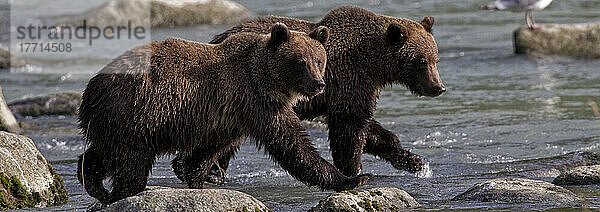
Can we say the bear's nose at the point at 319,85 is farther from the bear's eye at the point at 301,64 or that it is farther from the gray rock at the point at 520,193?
the gray rock at the point at 520,193

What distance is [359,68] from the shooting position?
27.4 ft

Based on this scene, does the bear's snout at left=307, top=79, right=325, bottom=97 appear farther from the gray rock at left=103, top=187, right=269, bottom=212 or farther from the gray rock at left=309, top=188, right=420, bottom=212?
the gray rock at left=103, top=187, right=269, bottom=212

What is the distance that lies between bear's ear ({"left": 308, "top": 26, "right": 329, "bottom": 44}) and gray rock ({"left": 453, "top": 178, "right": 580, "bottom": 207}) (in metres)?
1.56

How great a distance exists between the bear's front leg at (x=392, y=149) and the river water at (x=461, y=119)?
0.13 metres

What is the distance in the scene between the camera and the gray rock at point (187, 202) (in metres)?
6.41

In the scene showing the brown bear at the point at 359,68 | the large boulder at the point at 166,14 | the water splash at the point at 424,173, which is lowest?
the large boulder at the point at 166,14

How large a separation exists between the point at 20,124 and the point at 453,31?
973 centimetres

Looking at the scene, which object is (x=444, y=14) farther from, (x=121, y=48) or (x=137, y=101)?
(x=137, y=101)

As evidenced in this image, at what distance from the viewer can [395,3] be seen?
912 inches

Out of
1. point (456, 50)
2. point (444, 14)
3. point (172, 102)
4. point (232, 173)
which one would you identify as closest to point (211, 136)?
point (172, 102)

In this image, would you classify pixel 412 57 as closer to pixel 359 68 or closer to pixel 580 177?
pixel 359 68

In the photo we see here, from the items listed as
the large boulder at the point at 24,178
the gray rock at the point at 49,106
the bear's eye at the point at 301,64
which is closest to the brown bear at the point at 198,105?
the bear's eye at the point at 301,64

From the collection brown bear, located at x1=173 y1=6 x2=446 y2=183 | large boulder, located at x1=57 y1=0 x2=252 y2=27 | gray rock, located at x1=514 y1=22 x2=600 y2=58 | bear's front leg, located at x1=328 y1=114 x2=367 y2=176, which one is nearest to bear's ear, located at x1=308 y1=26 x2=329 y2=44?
brown bear, located at x1=173 y1=6 x2=446 y2=183

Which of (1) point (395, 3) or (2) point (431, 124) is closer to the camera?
(2) point (431, 124)
